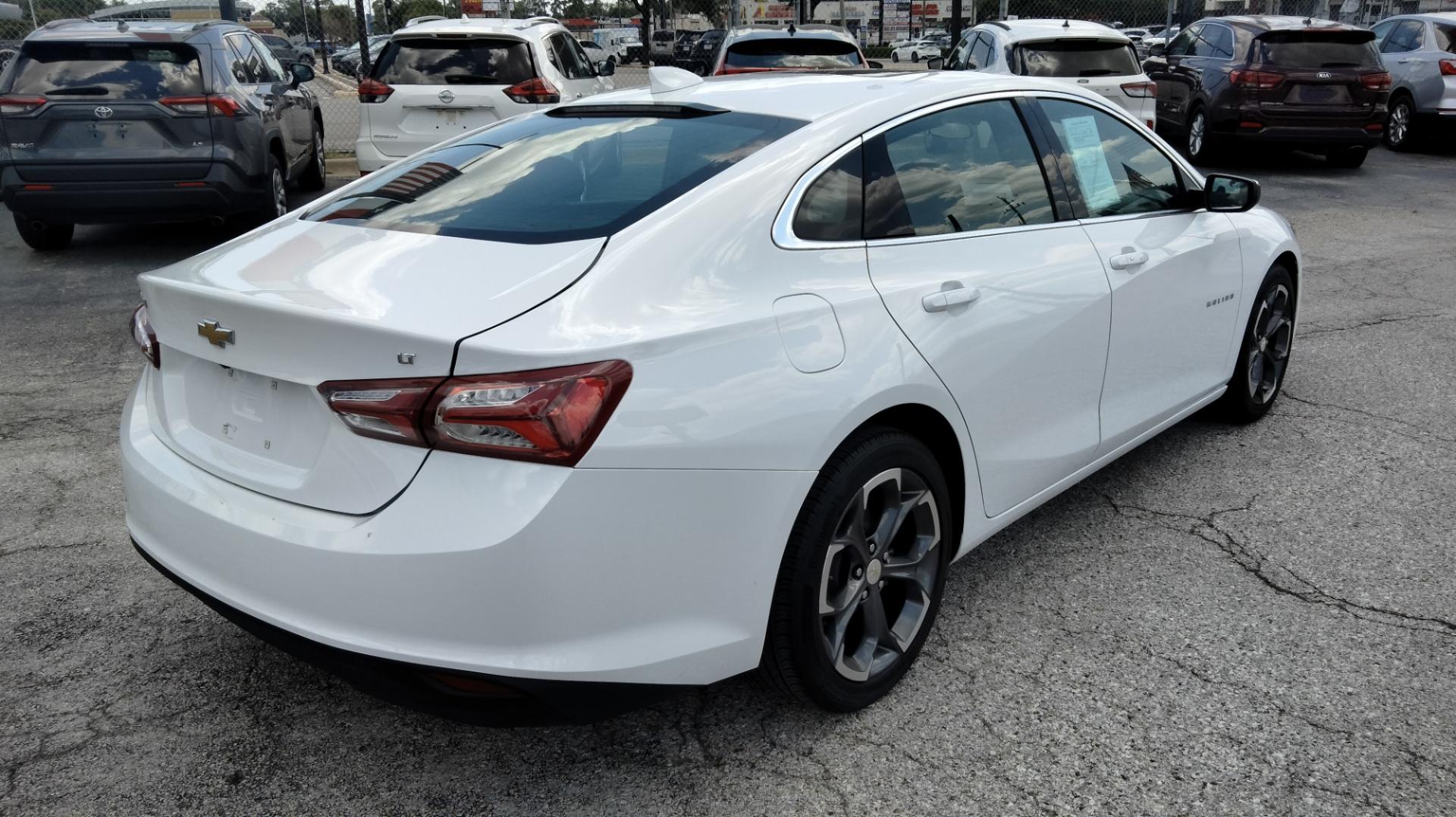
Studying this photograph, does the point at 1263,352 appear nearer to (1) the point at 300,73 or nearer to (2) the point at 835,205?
(2) the point at 835,205

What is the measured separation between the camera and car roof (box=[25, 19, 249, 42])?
7914 millimetres

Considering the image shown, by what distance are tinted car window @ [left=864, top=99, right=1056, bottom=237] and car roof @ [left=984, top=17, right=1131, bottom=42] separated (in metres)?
8.38

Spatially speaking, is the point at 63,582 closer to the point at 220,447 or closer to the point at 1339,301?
the point at 220,447

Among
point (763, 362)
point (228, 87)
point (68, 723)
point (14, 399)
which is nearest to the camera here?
point (763, 362)

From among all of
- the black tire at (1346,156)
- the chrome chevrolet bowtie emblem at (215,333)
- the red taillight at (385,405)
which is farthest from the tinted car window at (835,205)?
the black tire at (1346,156)

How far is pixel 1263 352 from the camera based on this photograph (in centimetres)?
494

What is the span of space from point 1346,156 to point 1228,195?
37.3ft

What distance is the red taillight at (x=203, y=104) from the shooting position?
791 centimetres

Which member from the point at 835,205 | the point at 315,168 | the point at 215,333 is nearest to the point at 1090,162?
the point at 835,205

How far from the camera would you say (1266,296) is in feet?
15.8

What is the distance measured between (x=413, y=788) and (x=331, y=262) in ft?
3.94

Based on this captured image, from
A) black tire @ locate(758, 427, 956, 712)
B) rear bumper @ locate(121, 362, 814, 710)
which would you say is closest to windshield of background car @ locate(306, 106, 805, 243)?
rear bumper @ locate(121, 362, 814, 710)

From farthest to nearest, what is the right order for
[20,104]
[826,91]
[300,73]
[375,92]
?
[300,73]
[375,92]
[20,104]
[826,91]

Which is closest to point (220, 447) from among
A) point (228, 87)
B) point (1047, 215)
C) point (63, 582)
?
point (63, 582)
